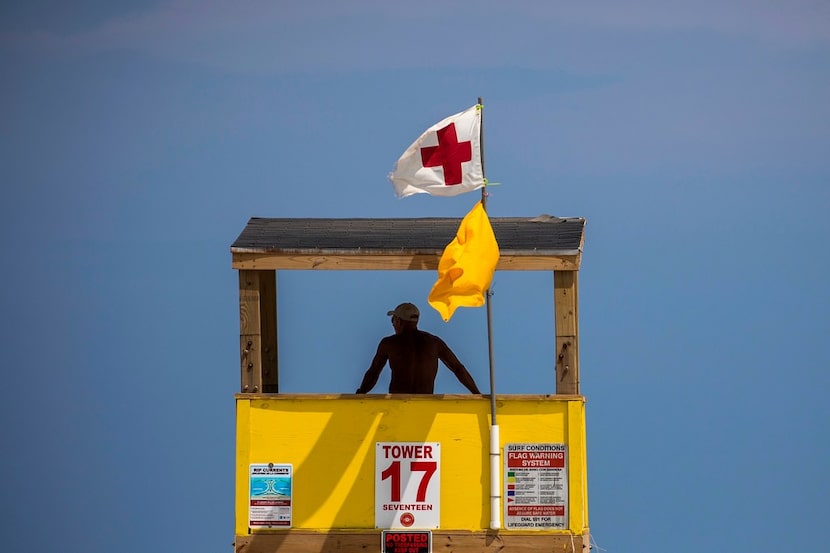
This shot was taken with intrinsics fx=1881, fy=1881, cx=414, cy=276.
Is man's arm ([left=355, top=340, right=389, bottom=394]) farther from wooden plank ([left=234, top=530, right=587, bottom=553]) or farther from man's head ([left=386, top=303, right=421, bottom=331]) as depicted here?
wooden plank ([left=234, top=530, right=587, bottom=553])

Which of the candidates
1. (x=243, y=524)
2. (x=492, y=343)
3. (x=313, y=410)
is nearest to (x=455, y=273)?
(x=492, y=343)

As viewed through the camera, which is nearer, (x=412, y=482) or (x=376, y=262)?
(x=412, y=482)

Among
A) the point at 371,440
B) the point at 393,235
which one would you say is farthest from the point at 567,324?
the point at 371,440

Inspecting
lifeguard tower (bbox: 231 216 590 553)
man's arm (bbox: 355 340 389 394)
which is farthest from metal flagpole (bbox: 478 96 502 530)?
man's arm (bbox: 355 340 389 394)

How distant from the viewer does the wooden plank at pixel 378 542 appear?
69.4 ft

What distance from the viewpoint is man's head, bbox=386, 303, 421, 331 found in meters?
22.6

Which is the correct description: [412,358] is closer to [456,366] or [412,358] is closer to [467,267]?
[456,366]

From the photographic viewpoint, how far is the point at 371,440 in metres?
21.4

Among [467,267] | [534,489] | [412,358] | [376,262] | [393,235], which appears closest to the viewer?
[467,267]

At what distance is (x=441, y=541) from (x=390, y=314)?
306cm

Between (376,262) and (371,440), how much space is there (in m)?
2.02

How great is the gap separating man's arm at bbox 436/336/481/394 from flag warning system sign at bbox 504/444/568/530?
155cm

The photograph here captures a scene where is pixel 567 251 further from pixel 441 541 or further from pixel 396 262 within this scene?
pixel 441 541

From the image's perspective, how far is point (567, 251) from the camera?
69.1 feet
